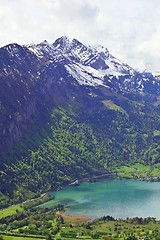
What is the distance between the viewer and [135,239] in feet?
537

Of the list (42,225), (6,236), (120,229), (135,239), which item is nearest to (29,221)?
(42,225)

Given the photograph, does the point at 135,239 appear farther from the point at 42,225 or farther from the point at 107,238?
the point at 42,225

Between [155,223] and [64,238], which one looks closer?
[64,238]

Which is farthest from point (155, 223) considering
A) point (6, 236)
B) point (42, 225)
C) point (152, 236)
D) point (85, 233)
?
point (6, 236)

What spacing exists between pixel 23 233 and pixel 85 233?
27.6 metres

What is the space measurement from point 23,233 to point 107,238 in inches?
1486

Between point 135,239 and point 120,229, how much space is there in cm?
1902

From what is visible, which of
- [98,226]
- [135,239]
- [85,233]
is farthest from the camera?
[98,226]

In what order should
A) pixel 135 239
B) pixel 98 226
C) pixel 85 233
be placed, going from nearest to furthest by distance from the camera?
pixel 135 239, pixel 85 233, pixel 98 226

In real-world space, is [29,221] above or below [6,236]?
above

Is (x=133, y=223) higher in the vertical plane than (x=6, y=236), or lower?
higher

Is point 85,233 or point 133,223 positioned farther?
point 133,223

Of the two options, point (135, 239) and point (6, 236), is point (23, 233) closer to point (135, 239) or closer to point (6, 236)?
point (6, 236)

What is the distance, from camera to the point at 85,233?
175875mm
